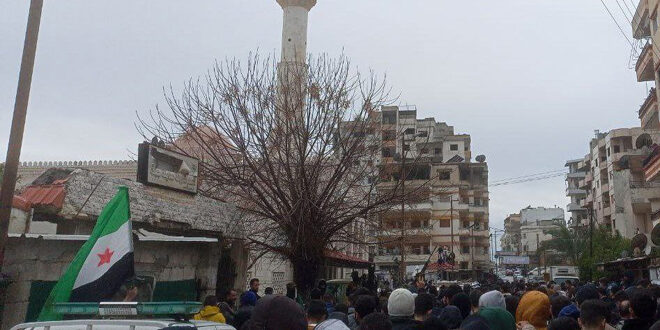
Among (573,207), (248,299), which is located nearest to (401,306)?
(248,299)

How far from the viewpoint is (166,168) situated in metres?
12.6

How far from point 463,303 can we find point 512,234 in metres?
124

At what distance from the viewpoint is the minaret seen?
1074 inches

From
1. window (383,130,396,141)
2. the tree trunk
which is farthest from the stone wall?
window (383,130,396,141)

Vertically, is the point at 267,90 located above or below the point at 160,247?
above

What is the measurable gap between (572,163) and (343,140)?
82463 millimetres

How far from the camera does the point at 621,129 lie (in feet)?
168

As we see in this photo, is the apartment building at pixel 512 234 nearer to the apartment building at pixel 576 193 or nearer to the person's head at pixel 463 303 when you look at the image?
the apartment building at pixel 576 193

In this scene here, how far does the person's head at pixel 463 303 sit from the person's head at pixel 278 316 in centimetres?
357

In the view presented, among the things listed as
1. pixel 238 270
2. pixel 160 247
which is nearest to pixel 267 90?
pixel 238 270

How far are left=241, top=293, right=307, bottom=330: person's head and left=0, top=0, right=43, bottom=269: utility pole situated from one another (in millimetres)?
4609

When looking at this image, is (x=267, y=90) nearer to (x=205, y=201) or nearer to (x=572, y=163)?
(x=205, y=201)

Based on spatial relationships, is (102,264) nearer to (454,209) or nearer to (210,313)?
(210,313)

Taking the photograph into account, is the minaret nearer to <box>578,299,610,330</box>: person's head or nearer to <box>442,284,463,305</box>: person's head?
<box>442,284,463,305</box>: person's head
